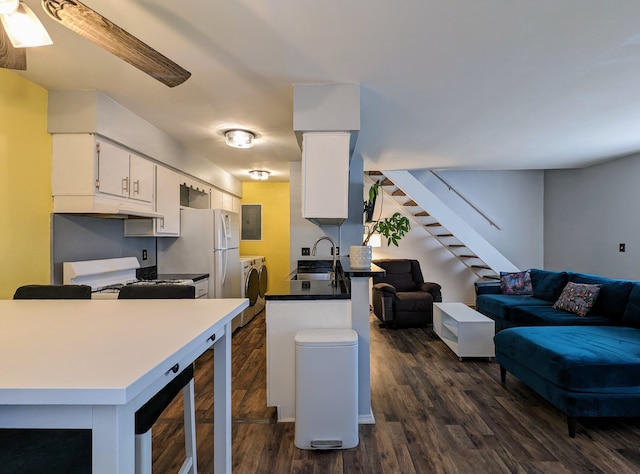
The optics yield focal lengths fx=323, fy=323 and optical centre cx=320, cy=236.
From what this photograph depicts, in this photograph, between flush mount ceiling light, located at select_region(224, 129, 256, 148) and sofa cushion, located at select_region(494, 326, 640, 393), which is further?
flush mount ceiling light, located at select_region(224, 129, 256, 148)

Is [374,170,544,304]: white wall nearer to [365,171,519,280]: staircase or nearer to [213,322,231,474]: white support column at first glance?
[365,171,519,280]: staircase

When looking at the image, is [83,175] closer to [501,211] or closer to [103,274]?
[103,274]

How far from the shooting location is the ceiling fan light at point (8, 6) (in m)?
1.15

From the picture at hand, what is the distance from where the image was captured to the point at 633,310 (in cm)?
285

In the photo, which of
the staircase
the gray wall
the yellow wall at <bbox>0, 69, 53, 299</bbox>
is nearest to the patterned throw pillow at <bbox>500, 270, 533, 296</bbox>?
the staircase

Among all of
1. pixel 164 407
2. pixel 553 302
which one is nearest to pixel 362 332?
pixel 164 407

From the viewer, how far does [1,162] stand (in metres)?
2.09

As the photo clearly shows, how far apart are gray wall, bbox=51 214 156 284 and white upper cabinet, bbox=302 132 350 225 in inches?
74.5

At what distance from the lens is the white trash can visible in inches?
76.3

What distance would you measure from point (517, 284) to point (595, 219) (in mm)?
1880

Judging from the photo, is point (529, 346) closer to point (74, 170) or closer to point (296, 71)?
point (296, 71)

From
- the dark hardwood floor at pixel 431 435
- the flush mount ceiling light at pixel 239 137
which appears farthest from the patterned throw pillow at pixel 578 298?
the flush mount ceiling light at pixel 239 137

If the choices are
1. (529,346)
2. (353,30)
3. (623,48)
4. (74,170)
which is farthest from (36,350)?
(623,48)

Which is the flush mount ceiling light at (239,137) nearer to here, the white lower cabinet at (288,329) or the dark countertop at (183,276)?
the dark countertop at (183,276)
